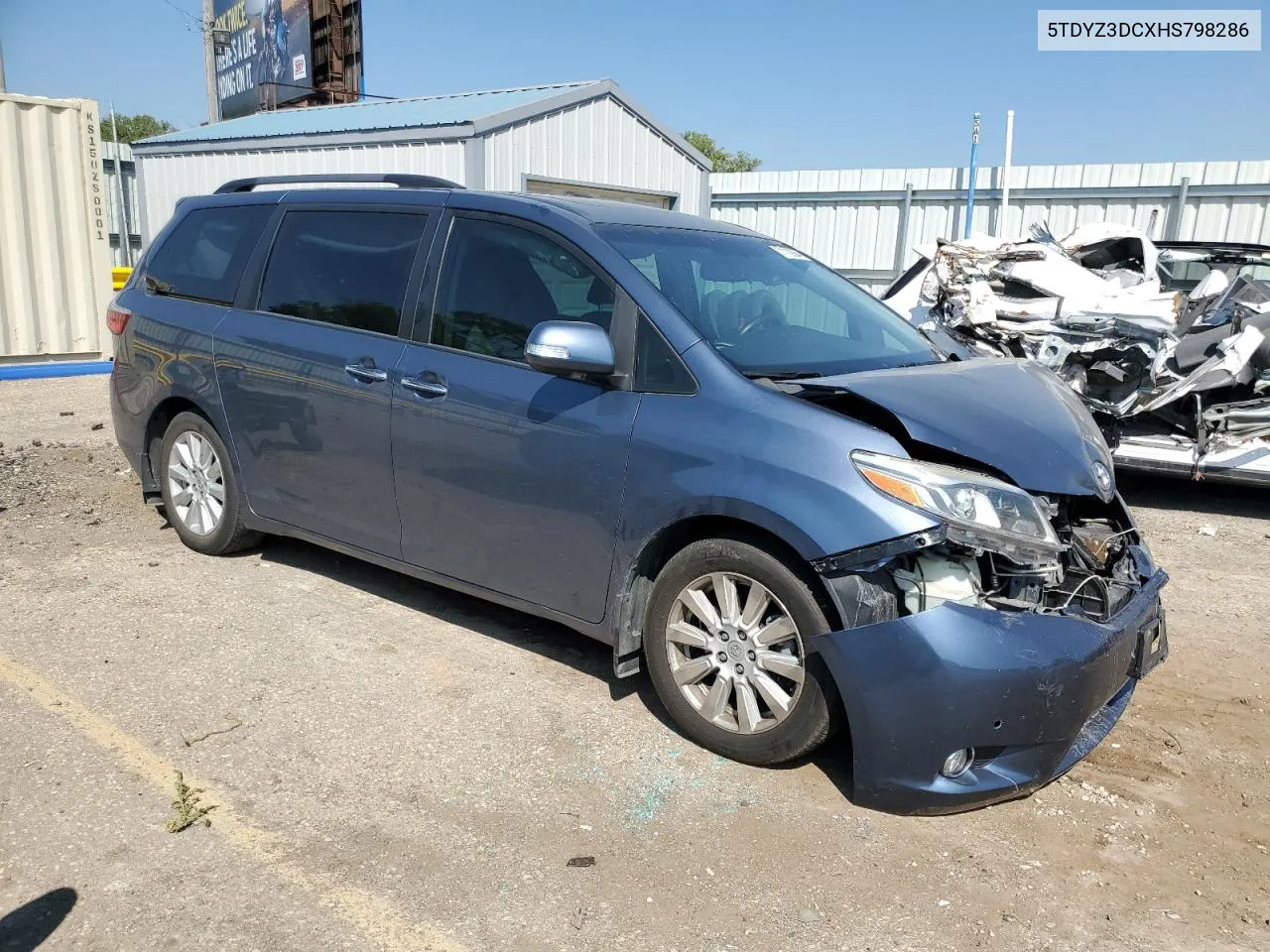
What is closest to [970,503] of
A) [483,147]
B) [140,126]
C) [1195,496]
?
[1195,496]

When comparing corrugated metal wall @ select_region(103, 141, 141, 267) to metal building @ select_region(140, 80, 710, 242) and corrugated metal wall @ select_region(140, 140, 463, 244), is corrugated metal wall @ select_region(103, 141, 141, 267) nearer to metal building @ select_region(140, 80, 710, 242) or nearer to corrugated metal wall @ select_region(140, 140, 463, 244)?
corrugated metal wall @ select_region(140, 140, 463, 244)

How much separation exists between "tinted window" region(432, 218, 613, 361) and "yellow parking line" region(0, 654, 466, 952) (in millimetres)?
1843

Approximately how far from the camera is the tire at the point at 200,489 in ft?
16.3

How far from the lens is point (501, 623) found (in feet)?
14.9

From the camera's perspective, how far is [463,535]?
3916mm

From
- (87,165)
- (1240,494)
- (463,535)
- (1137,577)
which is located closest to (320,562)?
(463,535)

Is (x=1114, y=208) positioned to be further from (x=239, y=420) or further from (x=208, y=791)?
(x=208, y=791)

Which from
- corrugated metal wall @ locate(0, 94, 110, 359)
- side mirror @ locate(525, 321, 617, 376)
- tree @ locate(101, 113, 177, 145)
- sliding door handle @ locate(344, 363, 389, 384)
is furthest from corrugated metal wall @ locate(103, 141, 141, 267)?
tree @ locate(101, 113, 177, 145)

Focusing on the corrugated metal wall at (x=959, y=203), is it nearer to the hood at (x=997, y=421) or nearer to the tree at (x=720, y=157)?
the hood at (x=997, y=421)

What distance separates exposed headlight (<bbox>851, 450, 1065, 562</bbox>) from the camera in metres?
2.90

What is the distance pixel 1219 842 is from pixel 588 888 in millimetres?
1939

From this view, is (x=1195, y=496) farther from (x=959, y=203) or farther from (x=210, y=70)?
(x=210, y=70)

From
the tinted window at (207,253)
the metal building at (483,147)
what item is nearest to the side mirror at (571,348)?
the tinted window at (207,253)

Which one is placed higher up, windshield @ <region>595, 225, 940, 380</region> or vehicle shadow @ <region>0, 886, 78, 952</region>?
windshield @ <region>595, 225, 940, 380</region>
